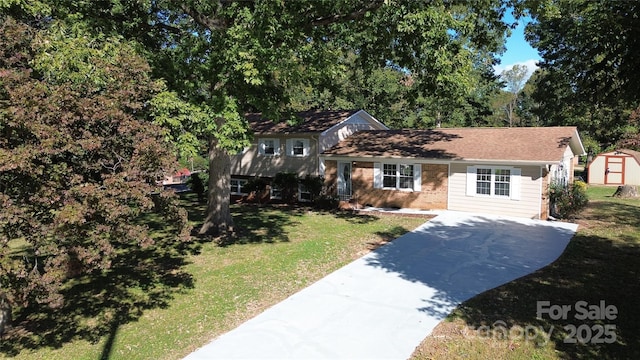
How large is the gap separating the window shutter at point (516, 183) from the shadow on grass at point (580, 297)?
446cm

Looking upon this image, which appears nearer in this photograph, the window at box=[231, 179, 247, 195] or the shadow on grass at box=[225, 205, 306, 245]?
the shadow on grass at box=[225, 205, 306, 245]

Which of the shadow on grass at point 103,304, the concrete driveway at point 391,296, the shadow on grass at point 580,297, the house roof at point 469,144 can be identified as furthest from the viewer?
the house roof at point 469,144

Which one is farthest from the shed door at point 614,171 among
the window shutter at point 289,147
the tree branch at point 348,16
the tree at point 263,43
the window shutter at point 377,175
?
the tree branch at point 348,16

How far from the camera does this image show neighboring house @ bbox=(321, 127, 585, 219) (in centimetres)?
1695

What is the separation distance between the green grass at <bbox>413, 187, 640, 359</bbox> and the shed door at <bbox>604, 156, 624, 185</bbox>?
23434mm

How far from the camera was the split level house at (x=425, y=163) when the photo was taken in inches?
674

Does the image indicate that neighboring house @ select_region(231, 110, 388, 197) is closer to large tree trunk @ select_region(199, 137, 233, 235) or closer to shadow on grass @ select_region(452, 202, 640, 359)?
large tree trunk @ select_region(199, 137, 233, 235)

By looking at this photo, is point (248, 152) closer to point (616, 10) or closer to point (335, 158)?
point (335, 158)

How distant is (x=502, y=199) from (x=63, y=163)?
16.5 meters

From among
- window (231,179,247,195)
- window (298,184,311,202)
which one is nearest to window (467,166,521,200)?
window (298,184,311,202)

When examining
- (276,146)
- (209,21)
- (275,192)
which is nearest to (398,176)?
(275,192)

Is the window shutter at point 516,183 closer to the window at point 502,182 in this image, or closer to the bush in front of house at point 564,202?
the window at point 502,182

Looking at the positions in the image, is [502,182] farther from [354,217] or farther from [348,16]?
[348,16]

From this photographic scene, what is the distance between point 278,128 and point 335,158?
4191 mm
